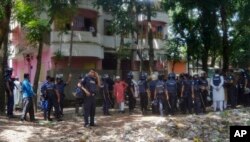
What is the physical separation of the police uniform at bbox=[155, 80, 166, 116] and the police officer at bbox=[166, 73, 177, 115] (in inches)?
7.9

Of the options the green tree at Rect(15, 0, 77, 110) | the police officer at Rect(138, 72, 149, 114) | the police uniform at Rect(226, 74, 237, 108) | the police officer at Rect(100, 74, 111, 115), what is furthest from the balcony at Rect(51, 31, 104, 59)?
the police uniform at Rect(226, 74, 237, 108)

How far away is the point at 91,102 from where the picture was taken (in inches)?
549

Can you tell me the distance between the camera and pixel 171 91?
57.1ft

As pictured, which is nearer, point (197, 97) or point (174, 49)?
point (197, 97)

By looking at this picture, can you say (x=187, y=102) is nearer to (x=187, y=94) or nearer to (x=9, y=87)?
(x=187, y=94)

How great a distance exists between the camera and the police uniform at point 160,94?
17375 mm

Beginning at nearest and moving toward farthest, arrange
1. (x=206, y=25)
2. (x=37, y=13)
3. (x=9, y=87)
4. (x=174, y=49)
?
(x=9, y=87) < (x=37, y=13) < (x=206, y=25) < (x=174, y=49)

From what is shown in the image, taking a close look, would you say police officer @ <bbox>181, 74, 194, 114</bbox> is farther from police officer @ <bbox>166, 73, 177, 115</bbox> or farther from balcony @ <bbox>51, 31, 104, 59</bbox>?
balcony @ <bbox>51, 31, 104, 59</bbox>

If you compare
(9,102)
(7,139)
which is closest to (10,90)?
(9,102)

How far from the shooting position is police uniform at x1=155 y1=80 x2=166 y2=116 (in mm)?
17375

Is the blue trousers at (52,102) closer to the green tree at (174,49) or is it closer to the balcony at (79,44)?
the balcony at (79,44)

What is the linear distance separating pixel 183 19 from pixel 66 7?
30.0ft

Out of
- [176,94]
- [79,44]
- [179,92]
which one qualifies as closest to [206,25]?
[79,44]

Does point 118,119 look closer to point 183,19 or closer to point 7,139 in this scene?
point 7,139
